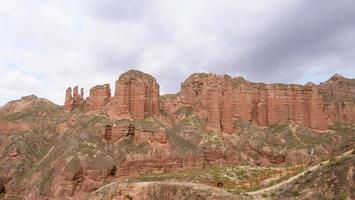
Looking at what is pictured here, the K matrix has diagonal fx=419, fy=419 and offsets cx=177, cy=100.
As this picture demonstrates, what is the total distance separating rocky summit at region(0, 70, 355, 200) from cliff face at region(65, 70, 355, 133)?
0.76 feet

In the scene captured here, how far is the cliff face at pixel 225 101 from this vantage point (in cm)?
8981

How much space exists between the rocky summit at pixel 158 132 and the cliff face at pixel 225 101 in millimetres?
232

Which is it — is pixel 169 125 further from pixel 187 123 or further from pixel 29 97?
pixel 29 97

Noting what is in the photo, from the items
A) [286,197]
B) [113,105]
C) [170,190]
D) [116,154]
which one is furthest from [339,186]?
[113,105]

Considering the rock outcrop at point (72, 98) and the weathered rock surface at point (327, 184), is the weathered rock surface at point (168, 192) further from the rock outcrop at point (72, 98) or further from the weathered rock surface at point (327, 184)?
the rock outcrop at point (72, 98)

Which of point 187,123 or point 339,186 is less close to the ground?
point 187,123

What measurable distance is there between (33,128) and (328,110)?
73.3m

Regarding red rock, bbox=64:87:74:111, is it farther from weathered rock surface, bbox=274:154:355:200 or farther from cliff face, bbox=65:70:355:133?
weathered rock surface, bbox=274:154:355:200

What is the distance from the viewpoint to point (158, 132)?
8144 centimetres

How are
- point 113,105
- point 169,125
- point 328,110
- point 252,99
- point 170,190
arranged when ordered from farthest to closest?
point 328,110
point 252,99
point 169,125
point 113,105
point 170,190

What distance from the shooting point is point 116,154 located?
253ft

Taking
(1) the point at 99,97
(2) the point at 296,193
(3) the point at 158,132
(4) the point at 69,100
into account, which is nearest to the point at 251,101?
(3) the point at 158,132

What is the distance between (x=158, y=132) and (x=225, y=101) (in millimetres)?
23335

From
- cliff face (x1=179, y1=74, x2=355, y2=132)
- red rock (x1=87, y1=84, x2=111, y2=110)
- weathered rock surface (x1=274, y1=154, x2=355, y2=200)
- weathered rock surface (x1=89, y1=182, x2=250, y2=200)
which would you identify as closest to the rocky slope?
weathered rock surface (x1=274, y1=154, x2=355, y2=200)
